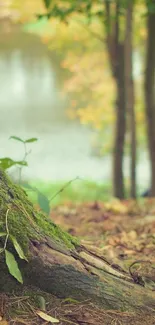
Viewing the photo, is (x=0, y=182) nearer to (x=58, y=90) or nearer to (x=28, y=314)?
(x=28, y=314)

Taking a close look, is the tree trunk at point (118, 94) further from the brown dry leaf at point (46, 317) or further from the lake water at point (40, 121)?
the lake water at point (40, 121)

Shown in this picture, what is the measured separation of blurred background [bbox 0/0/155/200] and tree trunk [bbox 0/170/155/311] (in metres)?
0.33

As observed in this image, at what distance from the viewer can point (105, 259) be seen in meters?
2.40

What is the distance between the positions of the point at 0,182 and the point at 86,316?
0.61 m

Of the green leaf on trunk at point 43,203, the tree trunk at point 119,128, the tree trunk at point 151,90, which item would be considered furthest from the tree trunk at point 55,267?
the tree trunk at point 119,128

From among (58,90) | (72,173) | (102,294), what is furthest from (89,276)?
(58,90)

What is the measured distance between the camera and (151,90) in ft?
28.7

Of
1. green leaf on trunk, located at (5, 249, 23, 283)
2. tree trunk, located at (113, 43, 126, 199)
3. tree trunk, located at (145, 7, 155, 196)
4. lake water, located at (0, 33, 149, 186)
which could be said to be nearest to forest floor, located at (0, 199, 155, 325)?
green leaf on trunk, located at (5, 249, 23, 283)

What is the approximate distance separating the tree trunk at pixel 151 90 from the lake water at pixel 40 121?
619 cm

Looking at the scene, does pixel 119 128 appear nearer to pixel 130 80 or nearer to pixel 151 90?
pixel 151 90

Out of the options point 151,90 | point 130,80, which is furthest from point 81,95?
point 130,80

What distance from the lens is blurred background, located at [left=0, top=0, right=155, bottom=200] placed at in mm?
Answer: 7738

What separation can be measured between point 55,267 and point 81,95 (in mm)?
17809

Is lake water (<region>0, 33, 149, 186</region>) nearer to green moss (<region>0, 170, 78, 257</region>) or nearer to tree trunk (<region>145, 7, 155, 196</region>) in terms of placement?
tree trunk (<region>145, 7, 155, 196</region>)
